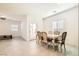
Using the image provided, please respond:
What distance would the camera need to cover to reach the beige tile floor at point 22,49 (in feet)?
9.24

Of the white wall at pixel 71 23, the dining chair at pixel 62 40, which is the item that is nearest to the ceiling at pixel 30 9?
the white wall at pixel 71 23

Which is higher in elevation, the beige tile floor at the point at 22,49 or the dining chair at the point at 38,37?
the dining chair at the point at 38,37

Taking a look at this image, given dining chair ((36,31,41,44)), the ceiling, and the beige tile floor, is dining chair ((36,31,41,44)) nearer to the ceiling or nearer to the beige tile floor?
the beige tile floor

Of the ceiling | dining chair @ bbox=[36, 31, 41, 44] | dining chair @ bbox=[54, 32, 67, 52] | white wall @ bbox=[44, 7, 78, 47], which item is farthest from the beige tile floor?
the ceiling

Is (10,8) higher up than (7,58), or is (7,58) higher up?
(10,8)

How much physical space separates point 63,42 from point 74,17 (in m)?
0.56

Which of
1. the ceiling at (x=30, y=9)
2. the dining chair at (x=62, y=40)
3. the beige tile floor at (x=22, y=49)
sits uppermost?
the ceiling at (x=30, y=9)

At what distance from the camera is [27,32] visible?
304cm

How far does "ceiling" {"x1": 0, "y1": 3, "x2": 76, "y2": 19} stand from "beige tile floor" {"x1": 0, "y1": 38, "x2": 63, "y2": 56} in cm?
55

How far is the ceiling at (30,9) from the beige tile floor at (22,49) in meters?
0.55

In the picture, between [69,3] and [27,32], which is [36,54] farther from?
[69,3]

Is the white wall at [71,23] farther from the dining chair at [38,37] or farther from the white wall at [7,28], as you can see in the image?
the white wall at [7,28]

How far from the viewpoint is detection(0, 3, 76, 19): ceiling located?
2870 millimetres

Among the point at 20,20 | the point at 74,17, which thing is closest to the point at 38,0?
the point at 20,20
